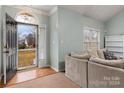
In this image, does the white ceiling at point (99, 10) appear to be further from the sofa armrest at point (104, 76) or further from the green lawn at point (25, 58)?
the sofa armrest at point (104, 76)

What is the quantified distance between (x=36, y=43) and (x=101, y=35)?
3.34 m

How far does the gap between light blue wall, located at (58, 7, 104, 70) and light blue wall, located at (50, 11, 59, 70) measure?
0.19m

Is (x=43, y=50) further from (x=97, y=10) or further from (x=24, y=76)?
(x=97, y=10)

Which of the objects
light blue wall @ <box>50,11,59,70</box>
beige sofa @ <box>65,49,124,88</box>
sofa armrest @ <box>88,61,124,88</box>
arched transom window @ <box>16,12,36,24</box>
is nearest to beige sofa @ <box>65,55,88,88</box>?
beige sofa @ <box>65,49,124,88</box>

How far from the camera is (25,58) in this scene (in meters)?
5.06

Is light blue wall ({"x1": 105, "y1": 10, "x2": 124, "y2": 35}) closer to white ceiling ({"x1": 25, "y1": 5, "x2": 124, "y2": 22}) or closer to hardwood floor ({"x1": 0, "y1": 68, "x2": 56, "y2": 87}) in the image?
white ceiling ({"x1": 25, "y1": 5, "x2": 124, "y2": 22})

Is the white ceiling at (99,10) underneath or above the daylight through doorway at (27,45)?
above

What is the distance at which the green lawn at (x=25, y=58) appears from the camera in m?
4.83

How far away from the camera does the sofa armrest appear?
6.80ft

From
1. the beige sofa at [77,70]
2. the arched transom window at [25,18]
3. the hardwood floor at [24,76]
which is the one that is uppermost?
the arched transom window at [25,18]

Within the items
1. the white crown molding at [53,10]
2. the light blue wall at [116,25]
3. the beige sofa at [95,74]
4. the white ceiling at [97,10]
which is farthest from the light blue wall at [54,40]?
the light blue wall at [116,25]
